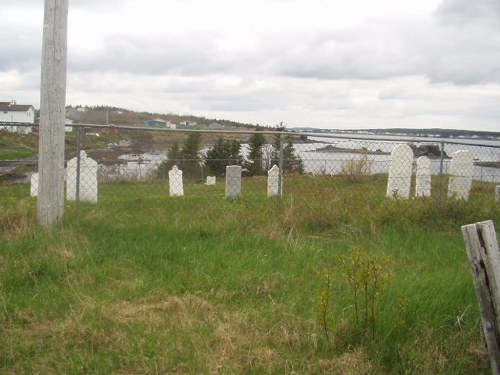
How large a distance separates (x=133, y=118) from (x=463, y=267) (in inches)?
305

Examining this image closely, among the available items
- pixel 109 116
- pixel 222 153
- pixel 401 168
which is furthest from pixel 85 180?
pixel 401 168

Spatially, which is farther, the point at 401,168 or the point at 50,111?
the point at 401,168

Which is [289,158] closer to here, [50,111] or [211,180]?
[211,180]

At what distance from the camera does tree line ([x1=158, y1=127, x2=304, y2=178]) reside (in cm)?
855

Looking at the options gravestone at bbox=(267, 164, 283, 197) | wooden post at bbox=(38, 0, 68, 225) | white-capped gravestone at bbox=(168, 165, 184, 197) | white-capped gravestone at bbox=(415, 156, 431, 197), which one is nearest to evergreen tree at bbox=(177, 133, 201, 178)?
white-capped gravestone at bbox=(168, 165, 184, 197)

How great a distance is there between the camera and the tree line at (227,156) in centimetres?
855

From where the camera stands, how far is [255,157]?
383 inches

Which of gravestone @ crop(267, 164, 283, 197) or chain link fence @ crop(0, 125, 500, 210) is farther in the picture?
gravestone @ crop(267, 164, 283, 197)

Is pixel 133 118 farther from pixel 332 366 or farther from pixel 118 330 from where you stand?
pixel 332 366

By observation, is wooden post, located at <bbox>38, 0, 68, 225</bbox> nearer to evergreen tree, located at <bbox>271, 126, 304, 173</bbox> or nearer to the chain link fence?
the chain link fence

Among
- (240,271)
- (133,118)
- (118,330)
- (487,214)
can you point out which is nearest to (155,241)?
(240,271)

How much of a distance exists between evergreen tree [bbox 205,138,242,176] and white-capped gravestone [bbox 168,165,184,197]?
659 mm

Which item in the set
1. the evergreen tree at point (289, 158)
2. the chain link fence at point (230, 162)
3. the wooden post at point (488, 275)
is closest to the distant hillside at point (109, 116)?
the chain link fence at point (230, 162)

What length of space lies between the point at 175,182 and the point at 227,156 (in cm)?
140
